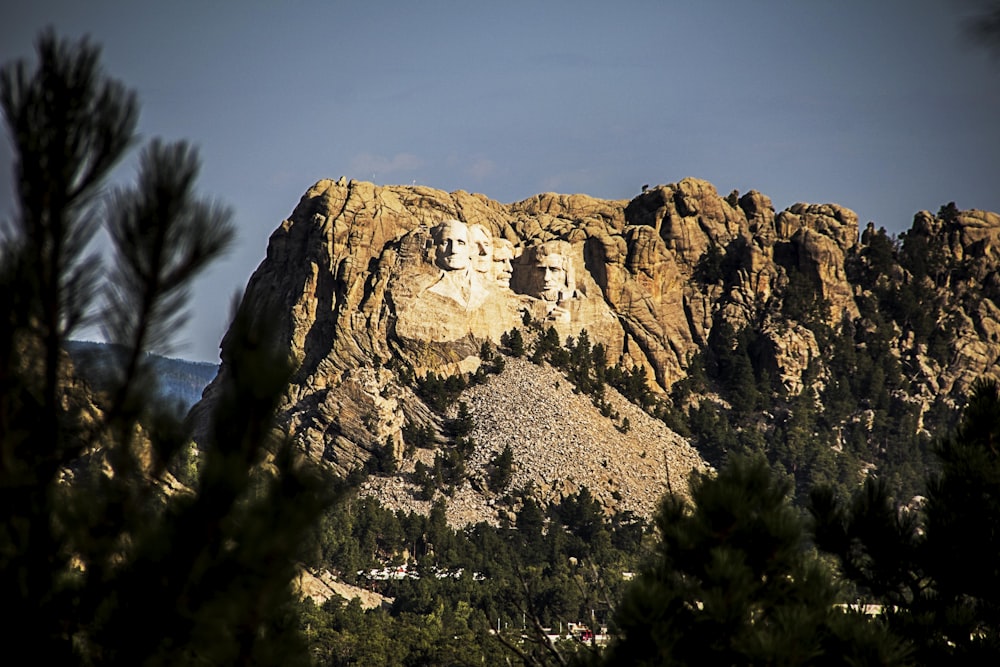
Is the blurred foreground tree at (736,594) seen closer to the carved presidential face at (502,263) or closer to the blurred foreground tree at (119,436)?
the blurred foreground tree at (119,436)

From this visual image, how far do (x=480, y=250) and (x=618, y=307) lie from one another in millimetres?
15831

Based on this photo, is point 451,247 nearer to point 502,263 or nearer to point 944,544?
point 502,263

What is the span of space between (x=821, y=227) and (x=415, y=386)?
153ft

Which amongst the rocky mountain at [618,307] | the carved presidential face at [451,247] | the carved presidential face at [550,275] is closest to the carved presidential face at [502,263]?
the rocky mountain at [618,307]

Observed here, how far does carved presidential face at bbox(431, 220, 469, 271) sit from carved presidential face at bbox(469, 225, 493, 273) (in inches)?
30.8

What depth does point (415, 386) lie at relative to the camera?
90.8 metres

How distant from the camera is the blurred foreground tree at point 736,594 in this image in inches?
386

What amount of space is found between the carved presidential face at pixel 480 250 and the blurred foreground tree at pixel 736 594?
8512cm

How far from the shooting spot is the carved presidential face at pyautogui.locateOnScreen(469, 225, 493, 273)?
95.6 metres

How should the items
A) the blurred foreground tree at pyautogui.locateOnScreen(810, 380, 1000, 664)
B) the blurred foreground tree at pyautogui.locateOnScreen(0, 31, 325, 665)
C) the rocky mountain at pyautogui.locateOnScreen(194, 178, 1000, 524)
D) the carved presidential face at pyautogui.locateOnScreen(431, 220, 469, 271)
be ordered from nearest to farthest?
the blurred foreground tree at pyautogui.locateOnScreen(0, 31, 325, 665)
the blurred foreground tree at pyautogui.locateOnScreen(810, 380, 1000, 664)
the rocky mountain at pyautogui.locateOnScreen(194, 178, 1000, 524)
the carved presidential face at pyautogui.locateOnScreen(431, 220, 469, 271)

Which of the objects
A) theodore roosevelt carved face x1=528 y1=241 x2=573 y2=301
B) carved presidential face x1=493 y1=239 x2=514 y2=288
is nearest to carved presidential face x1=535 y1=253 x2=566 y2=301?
theodore roosevelt carved face x1=528 y1=241 x2=573 y2=301

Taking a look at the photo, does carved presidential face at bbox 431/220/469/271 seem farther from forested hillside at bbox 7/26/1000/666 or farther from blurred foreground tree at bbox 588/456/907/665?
blurred foreground tree at bbox 588/456/907/665

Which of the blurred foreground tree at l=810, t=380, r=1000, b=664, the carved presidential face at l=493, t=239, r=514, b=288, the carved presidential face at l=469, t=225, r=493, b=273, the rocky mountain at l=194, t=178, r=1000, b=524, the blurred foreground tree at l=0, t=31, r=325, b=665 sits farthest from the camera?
the carved presidential face at l=493, t=239, r=514, b=288

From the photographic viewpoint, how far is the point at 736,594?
9820 mm
